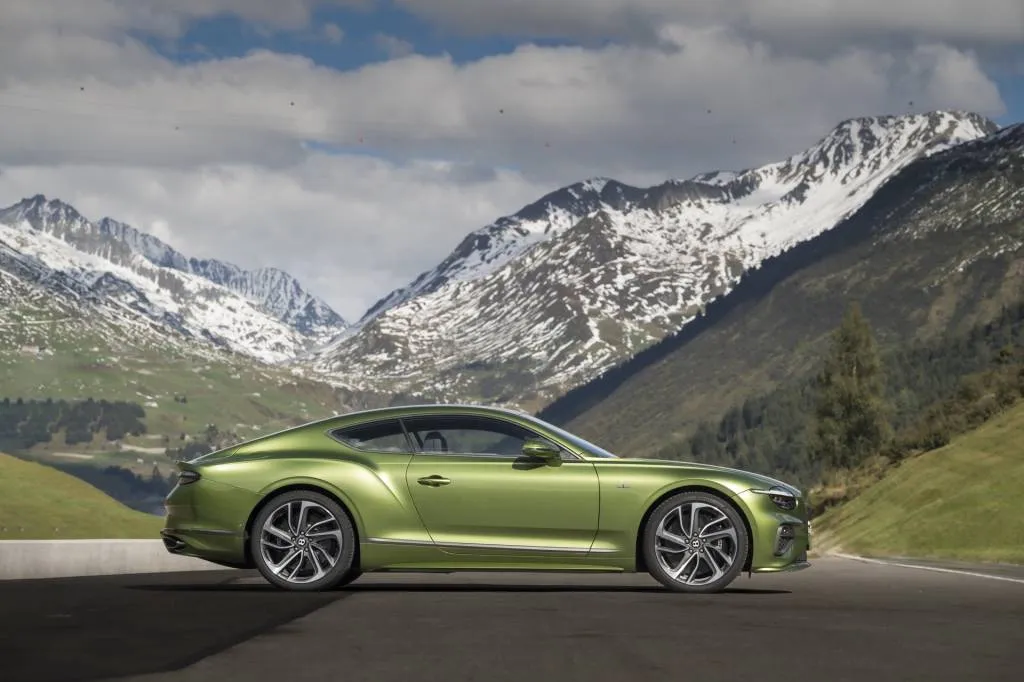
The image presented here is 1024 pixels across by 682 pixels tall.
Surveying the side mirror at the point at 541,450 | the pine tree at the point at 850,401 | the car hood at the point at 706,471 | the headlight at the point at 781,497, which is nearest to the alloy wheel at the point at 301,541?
the side mirror at the point at 541,450

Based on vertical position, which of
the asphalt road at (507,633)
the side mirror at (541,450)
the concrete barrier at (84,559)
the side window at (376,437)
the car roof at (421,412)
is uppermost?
the car roof at (421,412)

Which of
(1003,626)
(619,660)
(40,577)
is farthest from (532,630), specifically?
(40,577)

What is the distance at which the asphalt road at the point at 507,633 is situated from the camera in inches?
410

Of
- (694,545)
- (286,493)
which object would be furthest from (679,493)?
(286,493)

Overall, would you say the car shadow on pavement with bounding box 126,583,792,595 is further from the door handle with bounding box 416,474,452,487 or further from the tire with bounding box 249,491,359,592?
the door handle with bounding box 416,474,452,487

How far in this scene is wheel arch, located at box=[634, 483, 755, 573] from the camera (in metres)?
17.2

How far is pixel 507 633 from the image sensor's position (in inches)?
508

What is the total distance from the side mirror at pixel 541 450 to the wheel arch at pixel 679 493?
1.10m

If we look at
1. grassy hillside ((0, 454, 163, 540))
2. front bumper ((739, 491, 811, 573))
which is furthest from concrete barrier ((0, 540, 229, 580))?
grassy hillside ((0, 454, 163, 540))

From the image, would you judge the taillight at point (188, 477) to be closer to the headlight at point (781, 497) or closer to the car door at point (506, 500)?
the car door at point (506, 500)

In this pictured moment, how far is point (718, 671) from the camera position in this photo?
34.3 ft

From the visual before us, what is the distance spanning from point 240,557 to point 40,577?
733 centimetres

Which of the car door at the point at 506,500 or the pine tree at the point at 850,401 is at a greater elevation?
the pine tree at the point at 850,401

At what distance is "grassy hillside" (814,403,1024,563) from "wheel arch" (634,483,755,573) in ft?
94.2
